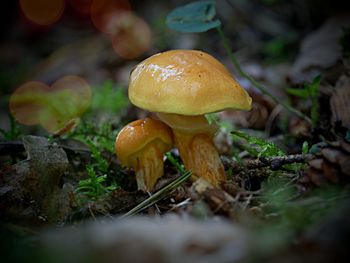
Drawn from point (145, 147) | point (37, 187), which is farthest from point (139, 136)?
point (37, 187)

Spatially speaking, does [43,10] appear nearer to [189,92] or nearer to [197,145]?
[197,145]

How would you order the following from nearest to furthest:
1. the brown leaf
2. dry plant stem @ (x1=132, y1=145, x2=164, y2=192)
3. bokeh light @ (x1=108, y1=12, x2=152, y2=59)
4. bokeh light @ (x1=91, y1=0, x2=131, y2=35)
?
dry plant stem @ (x1=132, y1=145, x2=164, y2=192), the brown leaf, bokeh light @ (x1=108, y1=12, x2=152, y2=59), bokeh light @ (x1=91, y1=0, x2=131, y2=35)

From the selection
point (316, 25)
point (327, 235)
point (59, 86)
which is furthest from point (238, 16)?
point (327, 235)

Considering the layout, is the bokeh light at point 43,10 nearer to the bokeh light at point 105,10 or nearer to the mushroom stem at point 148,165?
the bokeh light at point 105,10

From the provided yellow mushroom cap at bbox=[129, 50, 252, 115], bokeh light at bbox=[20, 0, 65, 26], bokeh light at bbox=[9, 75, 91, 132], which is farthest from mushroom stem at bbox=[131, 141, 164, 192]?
bokeh light at bbox=[20, 0, 65, 26]

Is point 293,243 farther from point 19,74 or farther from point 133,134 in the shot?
point 19,74

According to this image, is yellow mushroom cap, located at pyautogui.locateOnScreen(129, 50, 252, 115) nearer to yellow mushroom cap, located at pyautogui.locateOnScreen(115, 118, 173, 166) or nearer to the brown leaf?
yellow mushroom cap, located at pyautogui.locateOnScreen(115, 118, 173, 166)
